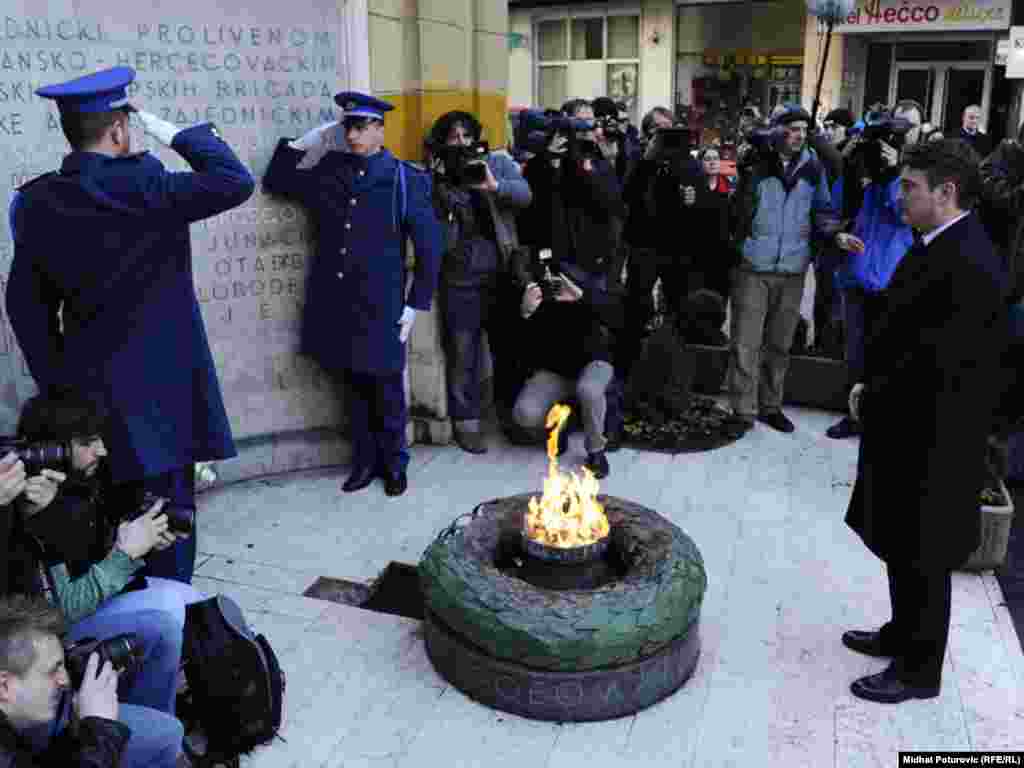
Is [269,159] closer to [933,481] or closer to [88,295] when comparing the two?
[88,295]

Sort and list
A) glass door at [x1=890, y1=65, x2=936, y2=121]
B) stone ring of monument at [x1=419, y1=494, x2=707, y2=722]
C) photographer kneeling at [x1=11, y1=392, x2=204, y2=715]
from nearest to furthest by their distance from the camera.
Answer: photographer kneeling at [x1=11, y1=392, x2=204, y2=715] → stone ring of monument at [x1=419, y1=494, x2=707, y2=722] → glass door at [x1=890, y1=65, x2=936, y2=121]

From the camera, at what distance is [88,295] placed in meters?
3.73

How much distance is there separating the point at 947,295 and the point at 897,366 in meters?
0.29

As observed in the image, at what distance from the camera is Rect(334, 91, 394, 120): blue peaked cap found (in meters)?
5.03

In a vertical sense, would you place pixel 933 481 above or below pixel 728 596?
above

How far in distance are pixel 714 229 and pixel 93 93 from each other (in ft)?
15.6

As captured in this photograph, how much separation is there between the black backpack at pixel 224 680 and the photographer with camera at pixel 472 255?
2903 mm

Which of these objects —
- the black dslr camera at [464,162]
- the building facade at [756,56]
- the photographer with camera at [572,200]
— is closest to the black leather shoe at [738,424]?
the photographer with camera at [572,200]

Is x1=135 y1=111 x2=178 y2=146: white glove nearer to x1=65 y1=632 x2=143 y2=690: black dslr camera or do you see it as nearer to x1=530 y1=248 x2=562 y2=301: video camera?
x1=65 y1=632 x2=143 y2=690: black dslr camera

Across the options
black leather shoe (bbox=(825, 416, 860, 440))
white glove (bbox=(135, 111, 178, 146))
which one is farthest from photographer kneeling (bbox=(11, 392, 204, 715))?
black leather shoe (bbox=(825, 416, 860, 440))

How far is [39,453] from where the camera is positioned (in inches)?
118

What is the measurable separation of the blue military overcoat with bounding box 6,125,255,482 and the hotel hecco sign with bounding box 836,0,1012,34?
15737 mm

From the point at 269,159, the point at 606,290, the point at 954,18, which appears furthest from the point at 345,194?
the point at 954,18

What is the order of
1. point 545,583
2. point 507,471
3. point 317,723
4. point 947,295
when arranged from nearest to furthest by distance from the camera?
point 947,295 → point 317,723 → point 545,583 → point 507,471
